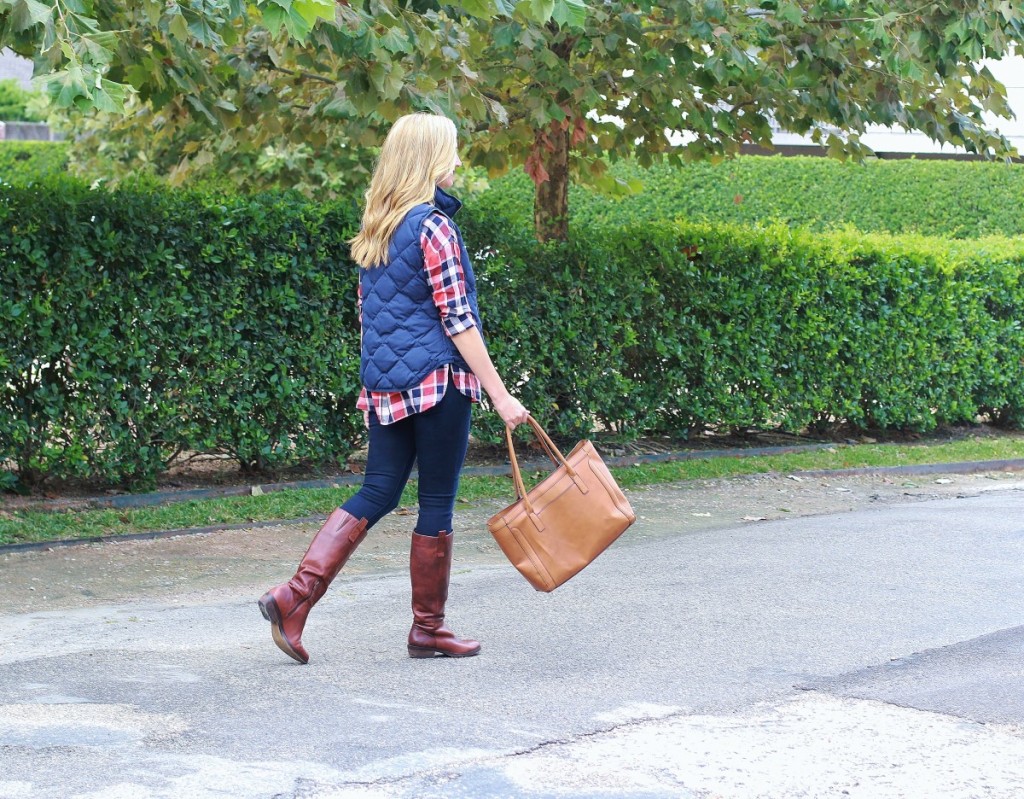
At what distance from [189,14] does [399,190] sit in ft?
5.51

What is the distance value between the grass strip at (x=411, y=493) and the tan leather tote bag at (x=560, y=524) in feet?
10.6

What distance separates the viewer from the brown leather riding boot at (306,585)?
5062 mm

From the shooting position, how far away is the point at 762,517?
876 centimetres

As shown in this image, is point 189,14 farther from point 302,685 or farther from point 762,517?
point 762,517

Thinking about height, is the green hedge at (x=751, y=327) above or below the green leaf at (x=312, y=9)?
below

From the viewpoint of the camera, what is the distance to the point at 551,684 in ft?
16.5

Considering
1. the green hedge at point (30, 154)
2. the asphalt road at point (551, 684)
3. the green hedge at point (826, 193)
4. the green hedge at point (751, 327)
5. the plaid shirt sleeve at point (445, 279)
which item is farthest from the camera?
the green hedge at point (30, 154)

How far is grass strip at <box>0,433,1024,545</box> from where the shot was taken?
24.8 feet

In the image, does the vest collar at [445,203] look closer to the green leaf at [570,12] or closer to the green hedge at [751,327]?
the green leaf at [570,12]

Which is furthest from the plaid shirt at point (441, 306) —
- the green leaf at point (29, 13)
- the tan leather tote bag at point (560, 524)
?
the green leaf at point (29, 13)

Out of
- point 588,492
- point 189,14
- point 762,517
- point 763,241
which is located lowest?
point 762,517

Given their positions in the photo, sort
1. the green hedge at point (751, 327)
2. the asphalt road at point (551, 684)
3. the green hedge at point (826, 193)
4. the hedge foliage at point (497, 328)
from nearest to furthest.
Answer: the asphalt road at point (551, 684)
the hedge foliage at point (497, 328)
the green hedge at point (751, 327)
the green hedge at point (826, 193)

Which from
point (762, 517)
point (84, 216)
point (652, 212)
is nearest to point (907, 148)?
point (652, 212)

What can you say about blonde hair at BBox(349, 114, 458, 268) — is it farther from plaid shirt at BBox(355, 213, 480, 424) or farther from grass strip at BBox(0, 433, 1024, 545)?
grass strip at BBox(0, 433, 1024, 545)
